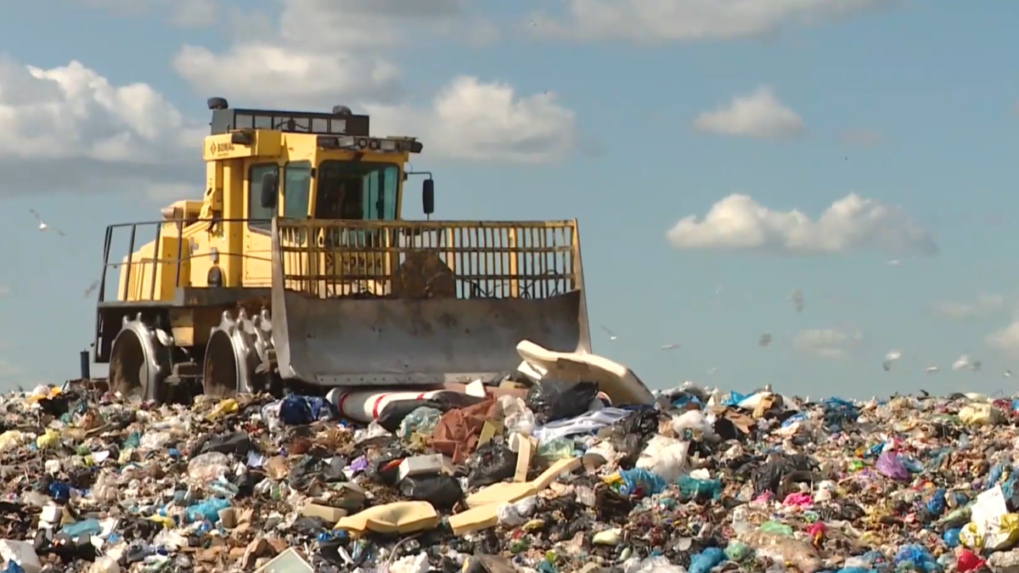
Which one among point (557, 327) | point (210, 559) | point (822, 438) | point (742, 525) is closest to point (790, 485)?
point (742, 525)

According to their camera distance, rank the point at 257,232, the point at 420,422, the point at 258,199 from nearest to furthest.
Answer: the point at 420,422 → the point at 257,232 → the point at 258,199

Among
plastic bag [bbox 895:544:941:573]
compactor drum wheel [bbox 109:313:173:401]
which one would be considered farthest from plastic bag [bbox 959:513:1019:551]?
compactor drum wheel [bbox 109:313:173:401]

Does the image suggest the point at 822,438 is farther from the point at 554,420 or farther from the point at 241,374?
the point at 241,374

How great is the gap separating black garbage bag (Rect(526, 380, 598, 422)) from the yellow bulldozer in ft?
4.82

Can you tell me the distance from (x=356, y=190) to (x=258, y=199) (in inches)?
37.0

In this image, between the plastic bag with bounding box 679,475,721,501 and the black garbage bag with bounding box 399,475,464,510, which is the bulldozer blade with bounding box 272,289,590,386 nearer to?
the black garbage bag with bounding box 399,475,464,510

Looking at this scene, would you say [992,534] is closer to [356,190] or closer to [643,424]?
[643,424]

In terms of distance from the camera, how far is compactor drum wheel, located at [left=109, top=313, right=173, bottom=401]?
13.2 metres

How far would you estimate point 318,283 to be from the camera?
11750 mm

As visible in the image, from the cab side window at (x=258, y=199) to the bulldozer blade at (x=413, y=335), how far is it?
1979mm

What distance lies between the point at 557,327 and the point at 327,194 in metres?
2.25

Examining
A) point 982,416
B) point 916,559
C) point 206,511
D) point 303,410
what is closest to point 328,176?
point 303,410

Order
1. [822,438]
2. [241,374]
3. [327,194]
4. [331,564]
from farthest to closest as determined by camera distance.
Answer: [327,194] → [241,374] → [822,438] → [331,564]

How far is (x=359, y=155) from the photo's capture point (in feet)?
43.5
